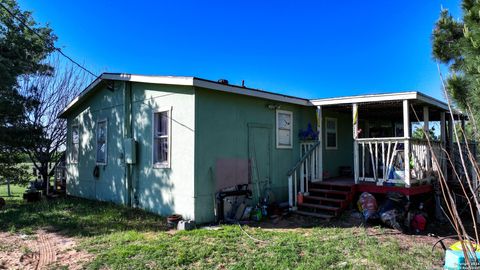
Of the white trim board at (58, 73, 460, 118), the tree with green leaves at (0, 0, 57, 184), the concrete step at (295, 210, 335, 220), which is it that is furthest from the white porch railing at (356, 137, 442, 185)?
the tree with green leaves at (0, 0, 57, 184)

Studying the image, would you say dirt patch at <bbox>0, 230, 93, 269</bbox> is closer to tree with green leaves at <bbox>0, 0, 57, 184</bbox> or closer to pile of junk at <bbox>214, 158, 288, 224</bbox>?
pile of junk at <bbox>214, 158, 288, 224</bbox>

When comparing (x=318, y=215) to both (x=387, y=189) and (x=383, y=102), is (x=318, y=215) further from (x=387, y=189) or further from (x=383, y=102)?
(x=383, y=102)

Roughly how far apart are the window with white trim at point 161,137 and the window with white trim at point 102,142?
271 cm

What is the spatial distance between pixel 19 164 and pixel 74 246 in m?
10.5

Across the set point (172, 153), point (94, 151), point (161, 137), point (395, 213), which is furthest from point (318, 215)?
point (94, 151)

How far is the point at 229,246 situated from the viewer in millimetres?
5500

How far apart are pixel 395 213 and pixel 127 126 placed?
278 inches

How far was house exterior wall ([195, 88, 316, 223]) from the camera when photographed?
24.4 feet

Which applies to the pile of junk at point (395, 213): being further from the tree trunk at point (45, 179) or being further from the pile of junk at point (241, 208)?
the tree trunk at point (45, 179)

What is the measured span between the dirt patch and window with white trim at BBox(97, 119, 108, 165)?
4001mm

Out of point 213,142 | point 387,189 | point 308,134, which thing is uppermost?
point 308,134

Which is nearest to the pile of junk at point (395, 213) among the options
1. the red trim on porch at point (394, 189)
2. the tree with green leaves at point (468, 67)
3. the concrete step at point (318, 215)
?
the red trim on porch at point (394, 189)

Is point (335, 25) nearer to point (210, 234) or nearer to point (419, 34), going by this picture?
point (419, 34)

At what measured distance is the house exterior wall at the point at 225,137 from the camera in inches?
293
